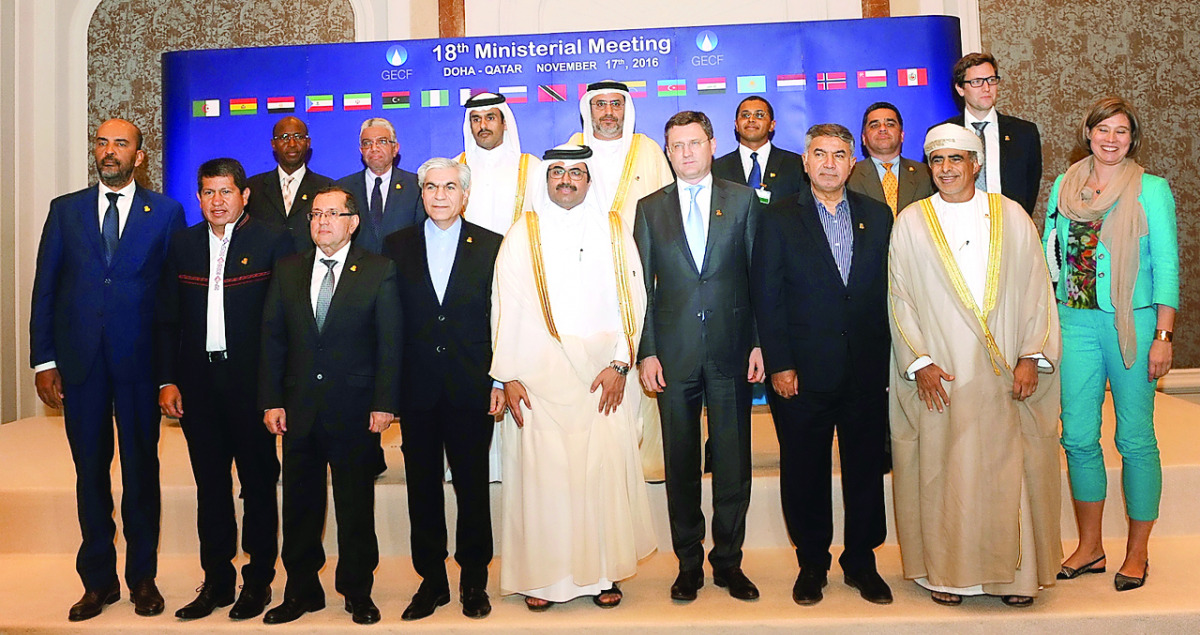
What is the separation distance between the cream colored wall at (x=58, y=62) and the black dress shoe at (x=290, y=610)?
173 inches

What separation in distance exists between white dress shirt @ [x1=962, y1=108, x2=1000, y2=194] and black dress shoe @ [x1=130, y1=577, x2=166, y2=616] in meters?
3.90

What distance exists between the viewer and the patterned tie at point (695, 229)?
3.52 meters

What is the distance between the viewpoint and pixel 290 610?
11.2 ft

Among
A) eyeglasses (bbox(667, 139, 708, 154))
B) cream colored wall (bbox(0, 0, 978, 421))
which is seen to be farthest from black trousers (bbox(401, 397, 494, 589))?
cream colored wall (bbox(0, 0, 978, 421))

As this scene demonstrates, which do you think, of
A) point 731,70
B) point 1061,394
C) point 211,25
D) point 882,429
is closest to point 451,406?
point 882,429

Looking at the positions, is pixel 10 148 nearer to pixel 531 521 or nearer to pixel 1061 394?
pixel 531 521

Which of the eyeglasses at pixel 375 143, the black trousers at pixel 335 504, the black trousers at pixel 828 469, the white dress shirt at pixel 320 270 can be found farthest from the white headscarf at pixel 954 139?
the eyeglasses at pixel 375 143

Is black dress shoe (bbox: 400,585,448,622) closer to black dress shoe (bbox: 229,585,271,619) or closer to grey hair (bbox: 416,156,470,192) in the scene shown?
black dress shoe (bbox: 229,585,271,619)

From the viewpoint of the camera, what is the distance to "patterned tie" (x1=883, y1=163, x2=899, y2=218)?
4379 millimetres

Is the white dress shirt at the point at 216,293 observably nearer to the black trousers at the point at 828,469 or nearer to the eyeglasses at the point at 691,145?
the eyeglasses at the point at 691,145

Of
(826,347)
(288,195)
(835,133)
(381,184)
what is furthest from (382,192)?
(826,347)

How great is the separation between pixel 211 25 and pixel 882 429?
5.79 m

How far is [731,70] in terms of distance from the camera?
19.1ft

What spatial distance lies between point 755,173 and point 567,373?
192cm
